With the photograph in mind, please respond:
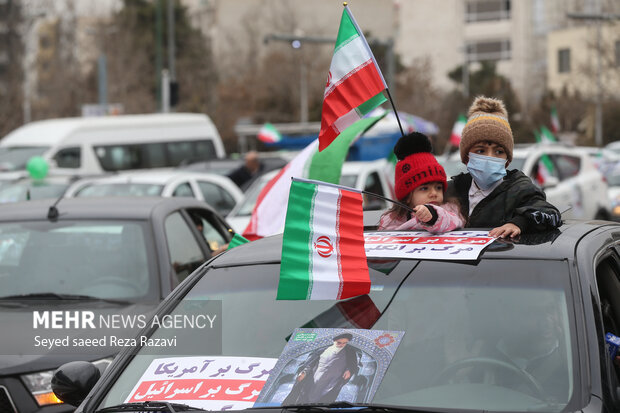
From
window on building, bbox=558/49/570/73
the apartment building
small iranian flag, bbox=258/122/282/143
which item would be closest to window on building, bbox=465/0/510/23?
the apartment building

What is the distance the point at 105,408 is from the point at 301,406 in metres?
0.65

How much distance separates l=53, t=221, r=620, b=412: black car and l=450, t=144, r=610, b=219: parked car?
13.0 meters

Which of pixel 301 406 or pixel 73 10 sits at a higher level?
pixel 73 10

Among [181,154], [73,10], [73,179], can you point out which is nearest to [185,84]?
[73,10]

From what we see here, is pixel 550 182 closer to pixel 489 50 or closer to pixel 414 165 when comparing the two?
pixel 414 165

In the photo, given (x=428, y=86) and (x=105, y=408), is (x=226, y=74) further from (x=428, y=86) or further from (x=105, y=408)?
(x=105, y=408)

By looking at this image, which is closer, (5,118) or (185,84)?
(5,118)

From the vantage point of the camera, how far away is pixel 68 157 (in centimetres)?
2648

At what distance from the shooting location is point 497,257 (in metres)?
3.78

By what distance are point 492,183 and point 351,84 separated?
0.86 metres

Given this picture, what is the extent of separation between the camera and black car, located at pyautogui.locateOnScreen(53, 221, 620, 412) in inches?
133

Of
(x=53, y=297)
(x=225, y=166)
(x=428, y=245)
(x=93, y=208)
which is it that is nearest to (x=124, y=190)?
(x=93, y=208)

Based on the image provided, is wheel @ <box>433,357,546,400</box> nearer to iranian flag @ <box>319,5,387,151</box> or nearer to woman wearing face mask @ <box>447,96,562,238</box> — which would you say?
woman wearing face mask @ <box>447,96,562,238</box>

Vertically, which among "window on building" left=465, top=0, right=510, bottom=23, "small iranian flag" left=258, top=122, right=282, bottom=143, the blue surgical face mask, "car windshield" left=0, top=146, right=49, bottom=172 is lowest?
"car windshield" left=0, top=146, right=49, bottom=172
